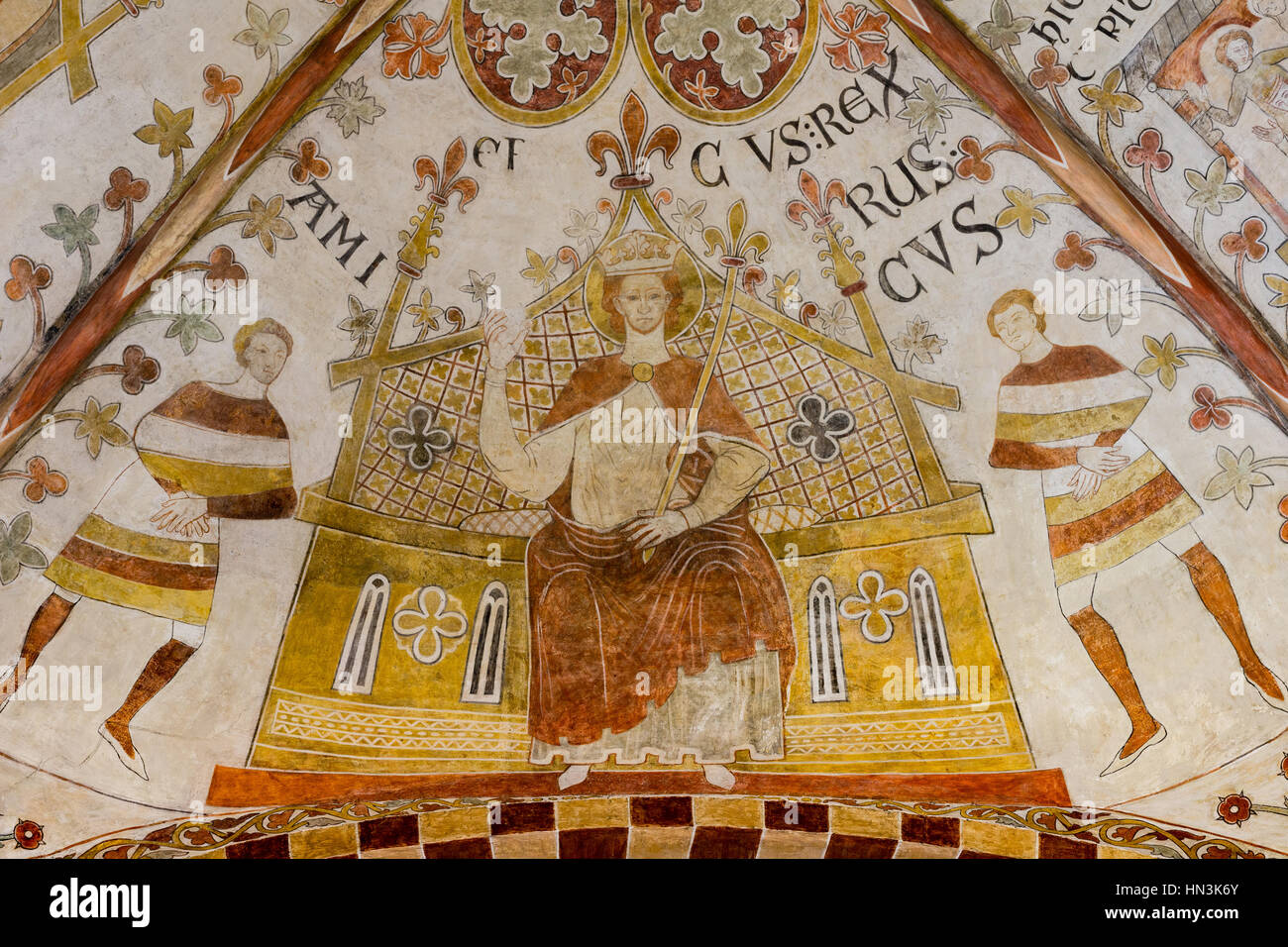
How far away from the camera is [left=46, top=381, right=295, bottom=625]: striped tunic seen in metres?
8.76

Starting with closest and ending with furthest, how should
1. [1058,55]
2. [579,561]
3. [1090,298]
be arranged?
1. [1058,55]
2. [1090,298]
3. [579,561]

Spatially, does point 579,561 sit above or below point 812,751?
above

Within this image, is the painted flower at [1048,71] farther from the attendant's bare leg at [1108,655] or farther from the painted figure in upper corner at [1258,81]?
the attendant's bare leg at [1108,655]

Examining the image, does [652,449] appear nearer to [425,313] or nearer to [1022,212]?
[425,313]

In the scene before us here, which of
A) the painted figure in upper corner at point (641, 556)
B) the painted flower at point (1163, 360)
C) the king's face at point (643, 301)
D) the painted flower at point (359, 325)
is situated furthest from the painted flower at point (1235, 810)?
the painted flower at point (359, 325)

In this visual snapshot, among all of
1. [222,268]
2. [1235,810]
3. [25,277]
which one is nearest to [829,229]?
[222,268]

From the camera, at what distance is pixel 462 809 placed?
8.97 m

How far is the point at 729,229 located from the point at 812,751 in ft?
10.6

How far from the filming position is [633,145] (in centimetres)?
895

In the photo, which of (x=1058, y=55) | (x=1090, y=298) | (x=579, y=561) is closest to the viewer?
(x=1058, y=55)

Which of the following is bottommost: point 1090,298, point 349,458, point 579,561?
point 579,561
